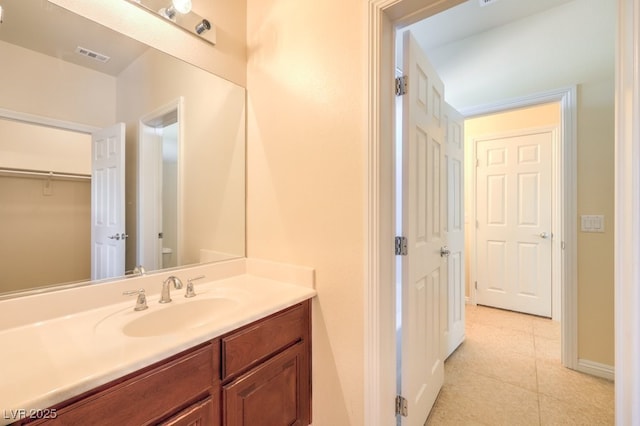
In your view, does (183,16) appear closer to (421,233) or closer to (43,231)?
(43,231)

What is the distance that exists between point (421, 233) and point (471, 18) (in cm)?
204

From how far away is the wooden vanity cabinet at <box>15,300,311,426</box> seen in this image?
2.26 ft

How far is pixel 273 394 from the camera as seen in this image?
1127 mm

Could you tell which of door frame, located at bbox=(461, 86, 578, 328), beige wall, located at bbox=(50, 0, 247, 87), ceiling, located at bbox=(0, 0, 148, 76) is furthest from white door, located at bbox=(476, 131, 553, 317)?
ceiling, located at bbox=(0, 0, 148, 76)

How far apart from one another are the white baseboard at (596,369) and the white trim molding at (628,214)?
158cm

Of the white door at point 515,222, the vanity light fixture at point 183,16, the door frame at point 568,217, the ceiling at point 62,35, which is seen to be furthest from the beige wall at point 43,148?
the white door at point 515,222

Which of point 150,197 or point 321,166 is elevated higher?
point 321,166

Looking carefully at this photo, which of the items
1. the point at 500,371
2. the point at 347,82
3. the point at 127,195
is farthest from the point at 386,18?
the point at 500,371

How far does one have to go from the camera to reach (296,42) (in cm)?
143

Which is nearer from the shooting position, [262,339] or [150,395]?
[150,395]

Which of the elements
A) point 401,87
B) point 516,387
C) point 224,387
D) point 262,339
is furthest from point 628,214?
point 516,387

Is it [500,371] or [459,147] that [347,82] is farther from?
[500,371]

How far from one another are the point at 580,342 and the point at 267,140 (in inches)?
104

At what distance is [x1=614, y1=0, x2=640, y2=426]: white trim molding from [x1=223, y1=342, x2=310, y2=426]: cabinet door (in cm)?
111
